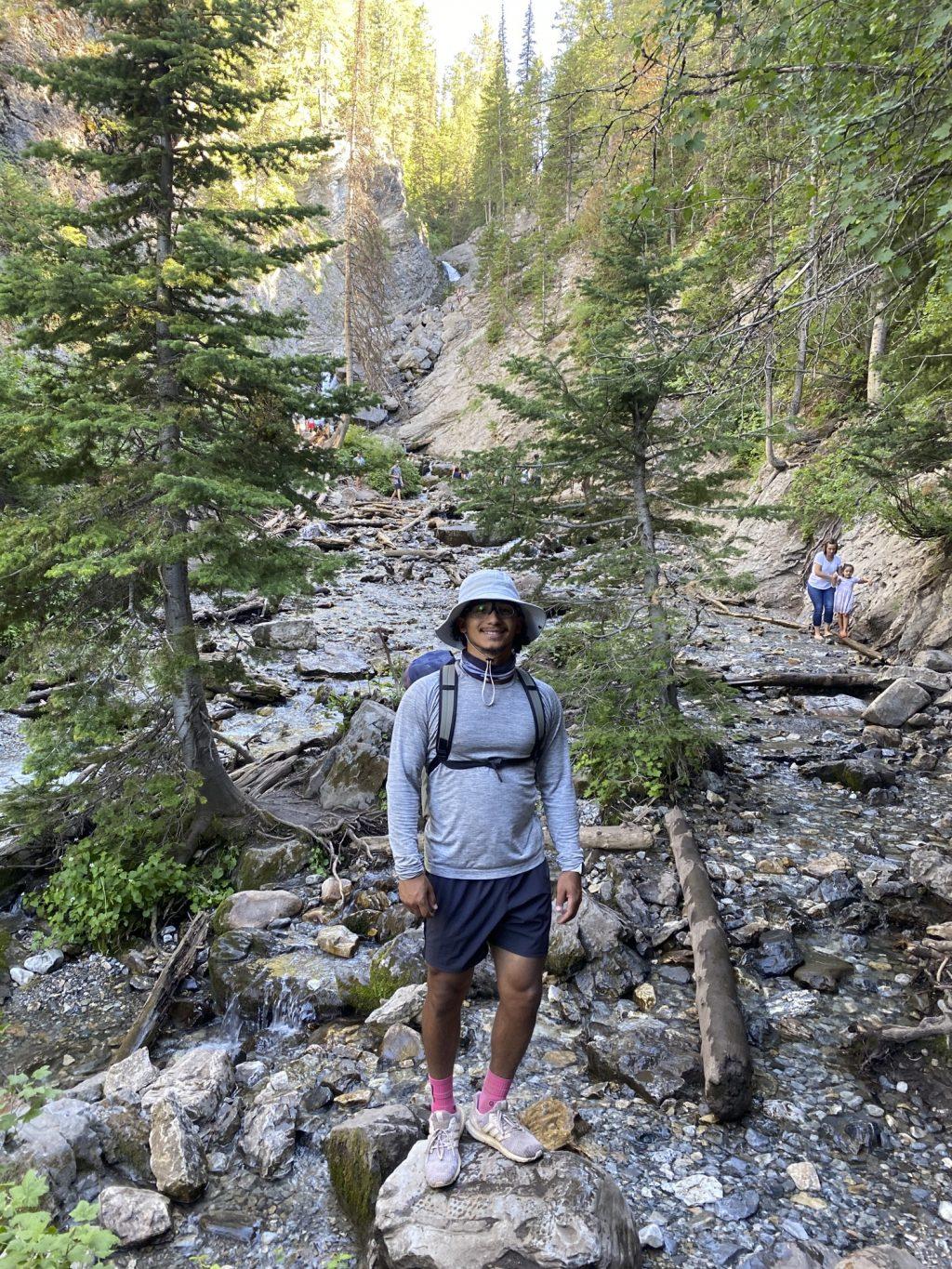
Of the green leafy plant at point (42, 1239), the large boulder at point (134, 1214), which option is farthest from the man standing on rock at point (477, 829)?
the large boulder at point (134, 1214)

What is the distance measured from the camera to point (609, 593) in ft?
28.1

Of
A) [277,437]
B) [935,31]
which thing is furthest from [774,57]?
[277,437]

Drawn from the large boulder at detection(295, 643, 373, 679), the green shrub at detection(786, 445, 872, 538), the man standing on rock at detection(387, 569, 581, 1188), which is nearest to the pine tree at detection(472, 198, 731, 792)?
the green shrub at detection(786, 445, 872, 538)

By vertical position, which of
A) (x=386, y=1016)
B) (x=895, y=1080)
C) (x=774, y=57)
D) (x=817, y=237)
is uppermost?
(x=774, y=57)

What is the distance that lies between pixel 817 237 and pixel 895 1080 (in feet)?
18.1

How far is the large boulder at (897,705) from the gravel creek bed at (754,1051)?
1.14 m

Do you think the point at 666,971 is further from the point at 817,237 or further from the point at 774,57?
the point at 774,57

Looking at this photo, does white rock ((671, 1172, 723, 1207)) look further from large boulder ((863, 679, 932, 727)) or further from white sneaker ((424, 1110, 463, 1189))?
large boulder ((863, 679, 932, 727))

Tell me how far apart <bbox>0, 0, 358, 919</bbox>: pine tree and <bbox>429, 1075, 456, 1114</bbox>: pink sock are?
4186mm

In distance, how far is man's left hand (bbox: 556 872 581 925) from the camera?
341 centimetres

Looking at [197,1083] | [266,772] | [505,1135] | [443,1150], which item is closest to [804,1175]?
[505,1135]

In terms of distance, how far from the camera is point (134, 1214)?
3889 millimetres

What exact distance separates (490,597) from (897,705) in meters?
9.55

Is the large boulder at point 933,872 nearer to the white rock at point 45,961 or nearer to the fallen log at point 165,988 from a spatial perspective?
the fallen log at point 165,988
